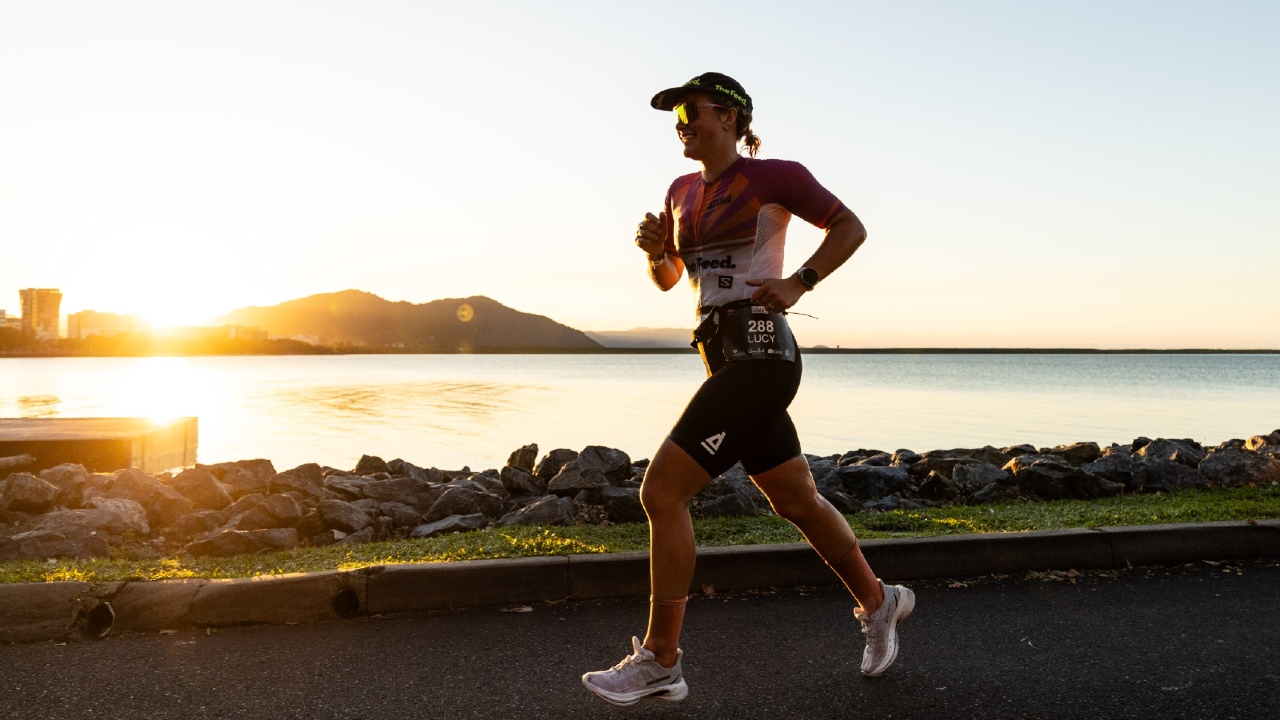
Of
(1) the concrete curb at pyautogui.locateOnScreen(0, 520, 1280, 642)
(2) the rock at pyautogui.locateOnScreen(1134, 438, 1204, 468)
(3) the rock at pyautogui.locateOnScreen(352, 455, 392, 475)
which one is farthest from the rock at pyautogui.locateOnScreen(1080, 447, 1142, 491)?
(3) the rock at pyautogui.locateOnScreen(352, 455, 392, 475)

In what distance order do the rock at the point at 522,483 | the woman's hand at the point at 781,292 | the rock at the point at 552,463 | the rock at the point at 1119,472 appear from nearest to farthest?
1. the woman's hand at the point at 781,292
2. the rock at the point at 1119,472
3. the rock at the point at 522,483
4. the rock at the point at 552,463

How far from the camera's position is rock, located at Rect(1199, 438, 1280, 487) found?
8.76m

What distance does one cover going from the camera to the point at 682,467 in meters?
3.30

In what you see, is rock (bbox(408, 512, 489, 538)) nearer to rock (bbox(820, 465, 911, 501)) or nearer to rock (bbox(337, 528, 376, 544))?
rock (bbox(337, 528, 376, 544))

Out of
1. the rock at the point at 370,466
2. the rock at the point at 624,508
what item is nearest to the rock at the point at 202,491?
the rock at the point at 624,508

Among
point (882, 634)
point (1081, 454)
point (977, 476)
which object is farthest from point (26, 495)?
point (1081, 454)

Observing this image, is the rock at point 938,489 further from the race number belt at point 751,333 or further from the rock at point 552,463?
the race number belt at point 751,333

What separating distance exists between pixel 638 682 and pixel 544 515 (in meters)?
4.21

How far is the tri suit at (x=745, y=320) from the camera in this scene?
332 centimetres

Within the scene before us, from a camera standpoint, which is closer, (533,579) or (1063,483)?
(533,579)

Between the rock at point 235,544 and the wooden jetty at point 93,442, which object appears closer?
the rock at point 235,544

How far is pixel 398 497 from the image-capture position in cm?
910

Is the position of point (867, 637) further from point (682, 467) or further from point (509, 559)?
point (509, 559)

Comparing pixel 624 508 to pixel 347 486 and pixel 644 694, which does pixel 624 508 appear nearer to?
pixel 347 486
